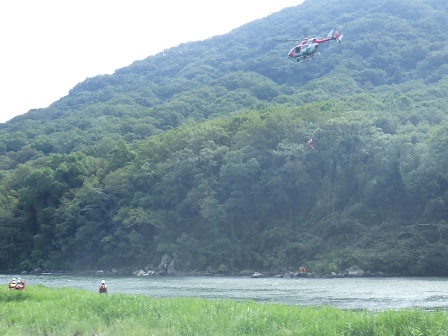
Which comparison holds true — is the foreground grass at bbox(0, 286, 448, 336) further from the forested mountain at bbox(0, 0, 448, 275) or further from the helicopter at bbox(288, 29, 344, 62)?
the forested mountain at bbox(0, 0, 448, 275)

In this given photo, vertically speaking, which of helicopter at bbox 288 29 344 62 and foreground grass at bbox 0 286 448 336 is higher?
helicopter at bbox 288 29 344 62

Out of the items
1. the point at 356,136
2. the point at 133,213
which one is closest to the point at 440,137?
the point at 356,136

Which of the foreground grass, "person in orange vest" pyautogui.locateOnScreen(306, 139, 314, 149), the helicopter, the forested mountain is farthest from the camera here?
"person in orange vest" pyautogui.locateOnScreen(306, 139, 314, 149)

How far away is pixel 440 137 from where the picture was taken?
56875mm

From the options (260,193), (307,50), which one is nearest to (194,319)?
(307,50)

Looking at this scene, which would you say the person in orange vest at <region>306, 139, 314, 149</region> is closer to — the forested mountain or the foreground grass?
the forested mountain

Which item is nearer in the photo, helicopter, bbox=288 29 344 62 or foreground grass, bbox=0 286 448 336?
foreground grass, bbox=0 286 448 336

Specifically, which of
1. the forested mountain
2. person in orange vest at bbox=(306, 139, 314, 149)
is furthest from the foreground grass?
person in orange vest at bbox=(306, 139, 314, 149)

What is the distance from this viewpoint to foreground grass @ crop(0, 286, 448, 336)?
57.1ft

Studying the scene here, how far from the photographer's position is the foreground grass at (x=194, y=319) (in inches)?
685

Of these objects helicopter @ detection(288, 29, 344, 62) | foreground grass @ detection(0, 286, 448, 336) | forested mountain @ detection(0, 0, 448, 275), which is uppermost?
helicopter @ detection(288, 29, 344, 62)

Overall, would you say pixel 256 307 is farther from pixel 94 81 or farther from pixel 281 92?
pixel 94 81

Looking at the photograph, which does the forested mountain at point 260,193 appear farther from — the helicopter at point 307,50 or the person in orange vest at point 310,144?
the helicopter at point 307,50

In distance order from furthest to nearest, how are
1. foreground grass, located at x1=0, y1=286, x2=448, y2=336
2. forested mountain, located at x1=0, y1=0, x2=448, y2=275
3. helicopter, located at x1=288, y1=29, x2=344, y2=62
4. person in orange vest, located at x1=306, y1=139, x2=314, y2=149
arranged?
person in orange vest, located at x1=306, y1=139, x2=314, y2=149
forested mountain, located at x1=0, y1=0, x2=448, y2=275
helicopter, located at x1=288, y1=29, x2=344, y2=62
foreground grass, located at x1=0, y1=286, x2=448, y2=336
